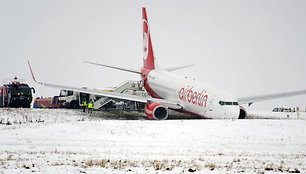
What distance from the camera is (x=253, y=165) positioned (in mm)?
16453

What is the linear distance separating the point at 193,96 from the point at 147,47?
17.5m

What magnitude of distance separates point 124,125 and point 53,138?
18.7 feet

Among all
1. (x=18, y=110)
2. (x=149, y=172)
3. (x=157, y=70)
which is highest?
(x=157, y=70)

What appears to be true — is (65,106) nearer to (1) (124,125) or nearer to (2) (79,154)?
(1) (124,125)

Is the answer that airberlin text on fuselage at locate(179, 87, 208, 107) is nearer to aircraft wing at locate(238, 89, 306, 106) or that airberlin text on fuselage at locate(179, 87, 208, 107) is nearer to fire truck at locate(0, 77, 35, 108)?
aircraft wing at locate(238, 89, 306, 106)

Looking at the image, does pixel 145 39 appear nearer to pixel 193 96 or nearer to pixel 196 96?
pixel 193 96

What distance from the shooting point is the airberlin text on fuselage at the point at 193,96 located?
3830 centimetres

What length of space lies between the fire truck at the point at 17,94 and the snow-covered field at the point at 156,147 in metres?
25.1

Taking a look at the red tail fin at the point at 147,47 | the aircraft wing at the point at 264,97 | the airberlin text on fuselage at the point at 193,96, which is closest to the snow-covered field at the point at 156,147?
the airberlin text on fuselage at the point at 193,96

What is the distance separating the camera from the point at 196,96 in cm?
3953

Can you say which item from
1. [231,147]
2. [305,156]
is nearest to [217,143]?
[231,147]

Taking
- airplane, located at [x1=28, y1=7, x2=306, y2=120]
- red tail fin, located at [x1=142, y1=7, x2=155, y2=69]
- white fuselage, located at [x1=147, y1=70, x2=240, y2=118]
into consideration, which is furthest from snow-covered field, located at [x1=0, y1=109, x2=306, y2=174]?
red tail fin, located at [x1=142, y1=7, x2=155, y2=69]

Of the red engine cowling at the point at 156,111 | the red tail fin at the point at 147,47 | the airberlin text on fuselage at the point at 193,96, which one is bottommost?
the red engine cowling at the point at 156,111

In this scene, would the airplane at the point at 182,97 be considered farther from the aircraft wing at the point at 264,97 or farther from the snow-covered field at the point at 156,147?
the snow-covered field at the point at 156,147
